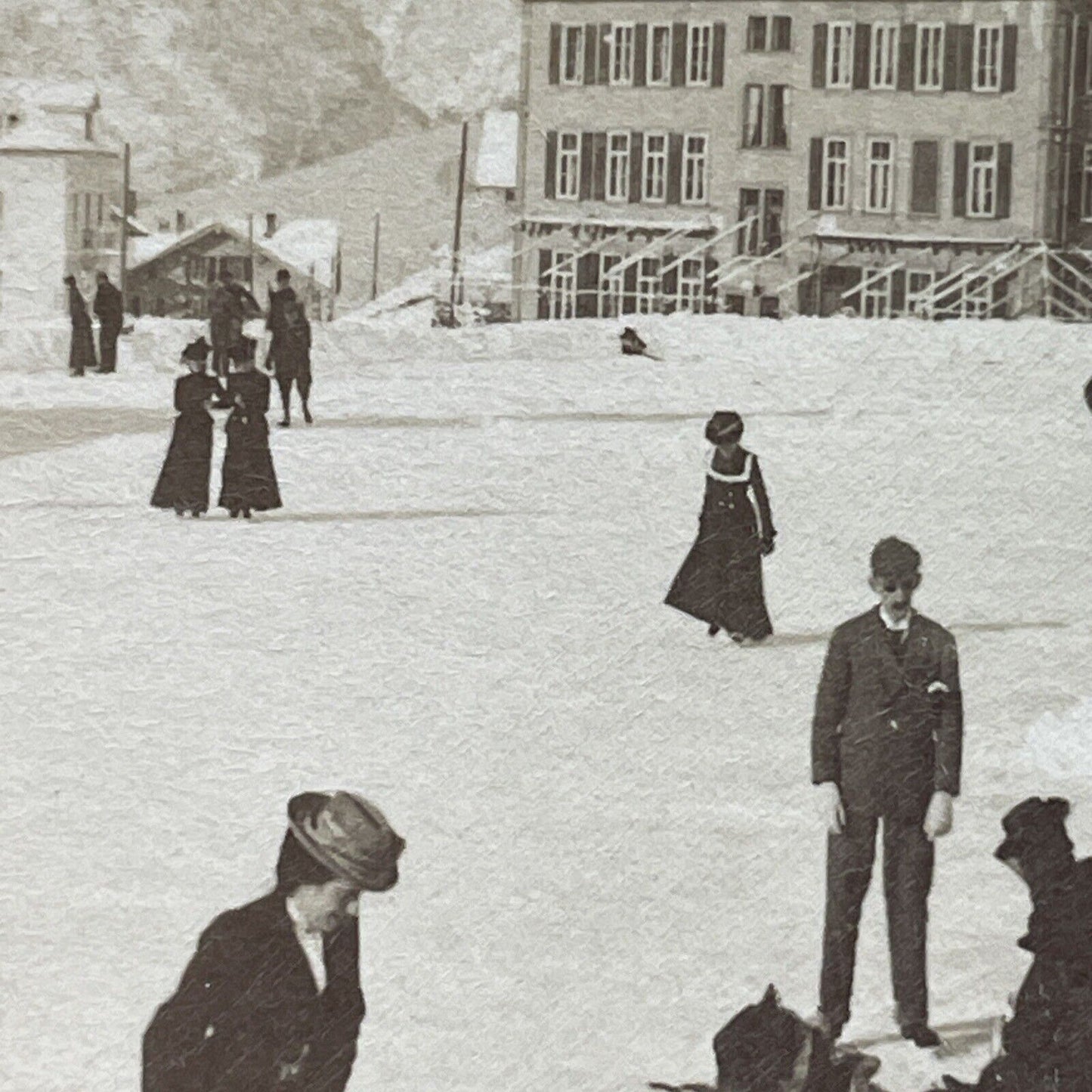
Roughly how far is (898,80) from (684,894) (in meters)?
1.50

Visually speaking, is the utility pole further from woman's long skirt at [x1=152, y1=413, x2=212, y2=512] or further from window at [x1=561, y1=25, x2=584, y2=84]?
woman's long skirt at [x1=152, y1=413, x2=212, y2=512]

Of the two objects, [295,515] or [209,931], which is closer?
[209,931]

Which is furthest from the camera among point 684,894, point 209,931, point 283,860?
point 684,894

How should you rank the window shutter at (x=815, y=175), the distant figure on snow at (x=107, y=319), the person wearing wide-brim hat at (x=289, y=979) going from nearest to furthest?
the person wearing wide-brim hat at (x=289, y=979) < the distant figure on snow at (x=107, y=319) < the window shutter at (x=815, y=175)

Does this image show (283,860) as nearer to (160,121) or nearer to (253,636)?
(253,636)

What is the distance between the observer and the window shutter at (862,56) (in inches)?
236

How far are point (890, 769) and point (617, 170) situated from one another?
1158 millimetres

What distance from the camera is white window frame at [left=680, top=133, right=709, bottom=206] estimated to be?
597 cm

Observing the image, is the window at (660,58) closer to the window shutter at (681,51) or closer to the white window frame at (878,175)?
the window shutter at (681,51)

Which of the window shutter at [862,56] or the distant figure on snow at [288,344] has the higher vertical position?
the window shutter at [862,56]

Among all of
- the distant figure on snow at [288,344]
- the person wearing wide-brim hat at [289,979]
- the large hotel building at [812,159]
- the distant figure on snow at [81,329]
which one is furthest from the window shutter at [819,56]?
the person wearing wide-brim hat at [289,979]

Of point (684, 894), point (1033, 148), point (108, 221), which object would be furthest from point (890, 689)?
Answer: point (108, 221)

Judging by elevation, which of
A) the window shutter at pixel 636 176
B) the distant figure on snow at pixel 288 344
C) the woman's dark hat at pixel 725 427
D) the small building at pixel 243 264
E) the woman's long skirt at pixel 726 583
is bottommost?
the woman's long skirt at pixel 726 583

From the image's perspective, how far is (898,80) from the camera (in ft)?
19.7
